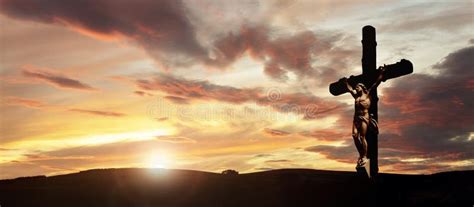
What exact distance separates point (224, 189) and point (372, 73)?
17.1 ft

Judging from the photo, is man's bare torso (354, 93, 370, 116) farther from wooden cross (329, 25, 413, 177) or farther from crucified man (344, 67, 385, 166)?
wooden cross (329, 25, 413, 177)

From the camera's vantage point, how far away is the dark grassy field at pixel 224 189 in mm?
13930

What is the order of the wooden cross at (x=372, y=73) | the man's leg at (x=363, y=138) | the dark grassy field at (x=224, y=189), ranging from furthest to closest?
the dark grassy field at (x=224, y=189) → the wooden cross at (x=372, y=73) → the man's leg at (x=363, y=138)

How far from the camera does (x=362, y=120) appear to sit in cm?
1254

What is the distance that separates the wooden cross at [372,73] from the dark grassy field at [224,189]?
0.96m

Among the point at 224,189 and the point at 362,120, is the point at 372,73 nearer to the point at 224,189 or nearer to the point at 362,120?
the point at 362,120

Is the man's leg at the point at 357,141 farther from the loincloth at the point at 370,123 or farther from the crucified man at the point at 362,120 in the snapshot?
the loincloth at the point at 370,123

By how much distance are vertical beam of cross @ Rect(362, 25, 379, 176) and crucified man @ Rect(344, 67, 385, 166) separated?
0.16 meters

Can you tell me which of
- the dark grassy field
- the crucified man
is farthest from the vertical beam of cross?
the dark grassy field

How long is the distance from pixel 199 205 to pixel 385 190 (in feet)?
15.9

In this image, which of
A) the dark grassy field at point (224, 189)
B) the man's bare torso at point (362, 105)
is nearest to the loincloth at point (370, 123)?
the man's bare torso at point (362, 105)

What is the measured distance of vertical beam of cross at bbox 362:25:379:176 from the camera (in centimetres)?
1274

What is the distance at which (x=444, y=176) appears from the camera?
47.7 feet

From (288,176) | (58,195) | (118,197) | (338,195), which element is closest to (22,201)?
(58,195)
